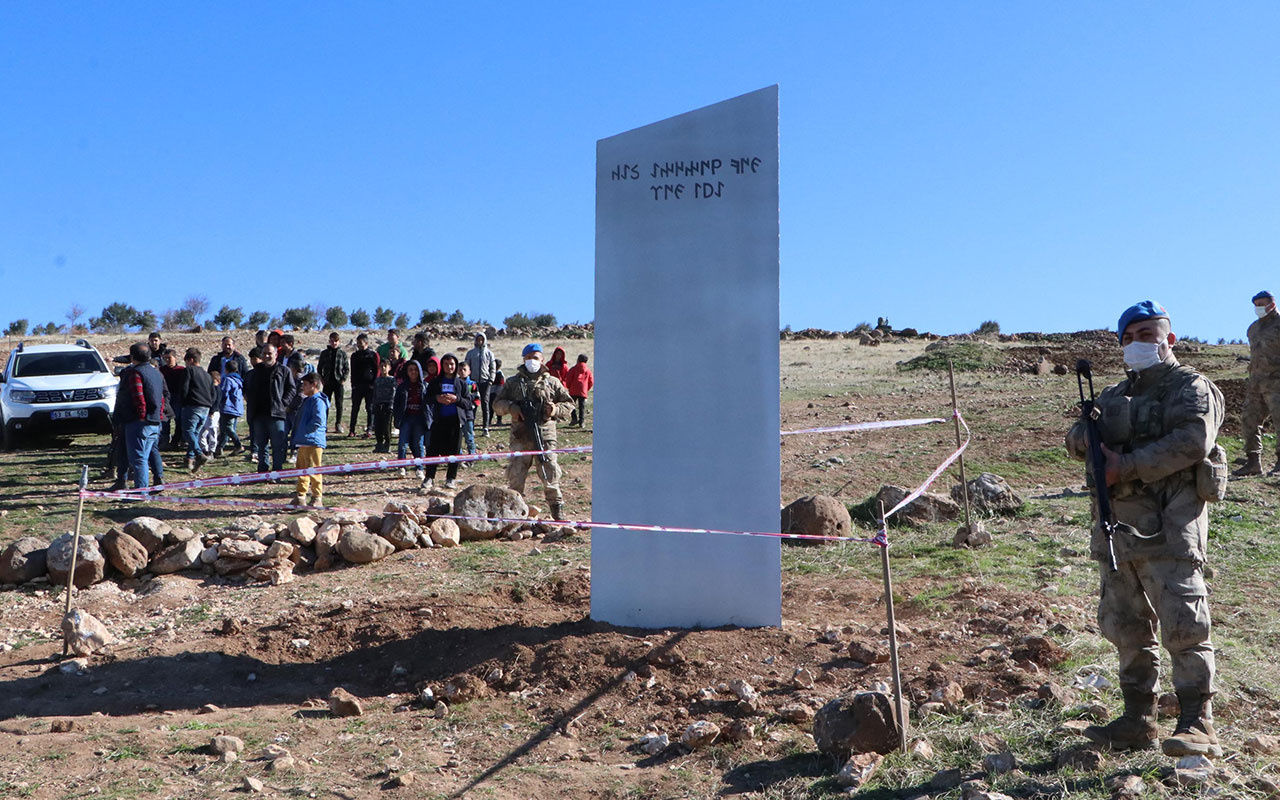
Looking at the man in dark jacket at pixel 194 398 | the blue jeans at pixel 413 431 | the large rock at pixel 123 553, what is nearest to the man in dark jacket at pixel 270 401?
the man in dark jacket at pixel 194 398

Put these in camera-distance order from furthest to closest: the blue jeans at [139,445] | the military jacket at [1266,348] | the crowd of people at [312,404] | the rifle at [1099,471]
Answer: the military jacket at [1266,348] < the blue jeans at [139,445] < the crowd of people at [312,404] < the rifle at [1099,471]

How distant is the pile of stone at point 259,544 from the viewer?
963cm

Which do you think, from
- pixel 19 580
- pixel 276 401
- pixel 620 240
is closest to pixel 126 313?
pixel 276 401

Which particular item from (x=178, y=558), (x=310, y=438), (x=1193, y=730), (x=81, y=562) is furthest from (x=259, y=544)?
(x=1193, y=730)

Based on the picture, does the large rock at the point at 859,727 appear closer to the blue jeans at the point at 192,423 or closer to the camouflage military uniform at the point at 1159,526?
the camouflage military uniform at the point at 1159,526

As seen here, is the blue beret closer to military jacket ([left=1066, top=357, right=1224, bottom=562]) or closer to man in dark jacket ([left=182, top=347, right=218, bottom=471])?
military jacket ([left=1066, top=357, right=1224, bottom=562])

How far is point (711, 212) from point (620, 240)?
662 mm

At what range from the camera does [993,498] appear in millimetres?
11234

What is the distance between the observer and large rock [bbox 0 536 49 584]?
9.60 meters

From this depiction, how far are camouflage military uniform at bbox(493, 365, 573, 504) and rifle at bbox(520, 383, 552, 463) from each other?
1 centimetres

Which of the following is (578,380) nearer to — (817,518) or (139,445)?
(139,445)

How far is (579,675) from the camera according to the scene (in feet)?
21.6

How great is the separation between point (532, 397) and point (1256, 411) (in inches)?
337

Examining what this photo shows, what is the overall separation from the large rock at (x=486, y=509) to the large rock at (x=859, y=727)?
19.8 feet
